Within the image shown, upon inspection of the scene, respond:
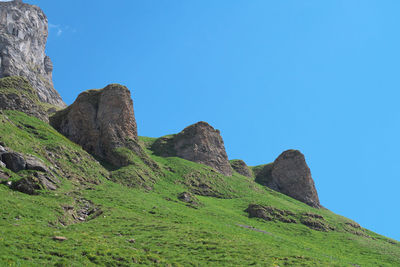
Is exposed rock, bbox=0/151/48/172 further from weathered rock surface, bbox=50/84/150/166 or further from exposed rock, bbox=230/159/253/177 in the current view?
exposed rock, bbox=230/159/253/177

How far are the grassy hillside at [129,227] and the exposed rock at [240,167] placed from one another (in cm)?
4293

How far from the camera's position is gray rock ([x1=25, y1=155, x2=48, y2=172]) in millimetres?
42219

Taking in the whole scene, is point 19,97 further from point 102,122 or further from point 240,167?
point 240,167

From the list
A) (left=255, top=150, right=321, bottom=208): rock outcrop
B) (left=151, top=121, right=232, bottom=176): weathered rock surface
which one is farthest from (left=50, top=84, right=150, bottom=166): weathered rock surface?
(left=255, top=150, right=321, bottom=208): rock outcrop

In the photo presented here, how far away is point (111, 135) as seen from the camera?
79312 millimetres

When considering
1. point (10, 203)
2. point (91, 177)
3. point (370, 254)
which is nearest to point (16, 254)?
point (10, 203)

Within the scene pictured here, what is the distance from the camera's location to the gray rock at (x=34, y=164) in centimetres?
4222

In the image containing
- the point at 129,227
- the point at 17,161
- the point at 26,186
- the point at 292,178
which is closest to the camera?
the point at 129,227

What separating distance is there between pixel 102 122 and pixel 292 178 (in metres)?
81.4

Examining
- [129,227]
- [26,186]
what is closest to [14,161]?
[26,186]

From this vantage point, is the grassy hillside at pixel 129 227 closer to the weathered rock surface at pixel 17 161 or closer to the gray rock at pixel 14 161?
the gray rock at pixel 14 161

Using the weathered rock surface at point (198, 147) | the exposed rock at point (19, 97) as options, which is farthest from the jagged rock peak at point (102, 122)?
the weathered rock surface at point (198, 147)

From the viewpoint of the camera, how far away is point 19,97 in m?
70.1

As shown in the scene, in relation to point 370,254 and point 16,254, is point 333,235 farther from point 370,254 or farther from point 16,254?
point 16,254
